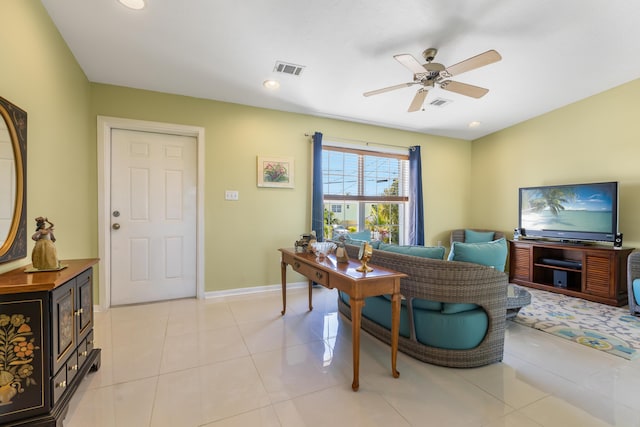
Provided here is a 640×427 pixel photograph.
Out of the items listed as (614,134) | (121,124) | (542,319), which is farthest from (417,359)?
(614,134)

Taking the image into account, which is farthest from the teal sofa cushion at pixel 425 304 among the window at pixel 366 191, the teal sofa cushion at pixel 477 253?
the window at pixel 366 191

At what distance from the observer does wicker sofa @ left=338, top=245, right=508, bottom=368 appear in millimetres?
1939

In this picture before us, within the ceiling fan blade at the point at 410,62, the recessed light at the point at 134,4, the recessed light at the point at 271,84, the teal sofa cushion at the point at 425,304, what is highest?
the recessed light at the point at 134,4

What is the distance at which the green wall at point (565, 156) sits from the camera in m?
3.56

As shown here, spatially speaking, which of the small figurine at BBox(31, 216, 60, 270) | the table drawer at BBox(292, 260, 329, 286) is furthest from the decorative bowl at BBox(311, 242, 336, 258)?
the small figurine at BBox(31, 216, 60, 270)

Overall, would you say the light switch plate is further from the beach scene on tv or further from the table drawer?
the beach scene on tv

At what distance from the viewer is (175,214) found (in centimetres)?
350

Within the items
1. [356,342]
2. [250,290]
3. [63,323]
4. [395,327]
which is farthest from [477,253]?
[250,290]

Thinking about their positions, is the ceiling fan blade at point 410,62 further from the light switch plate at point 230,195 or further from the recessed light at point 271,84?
the light switch plate at point 230,195

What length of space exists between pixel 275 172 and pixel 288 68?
1.40m

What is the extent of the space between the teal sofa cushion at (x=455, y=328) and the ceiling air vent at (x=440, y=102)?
9.52 feet

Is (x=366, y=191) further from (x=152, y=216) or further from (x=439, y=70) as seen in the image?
(x=152, y=216)

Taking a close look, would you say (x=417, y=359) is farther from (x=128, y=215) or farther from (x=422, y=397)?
(x=128, y=215)

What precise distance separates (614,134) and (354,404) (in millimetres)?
4786
